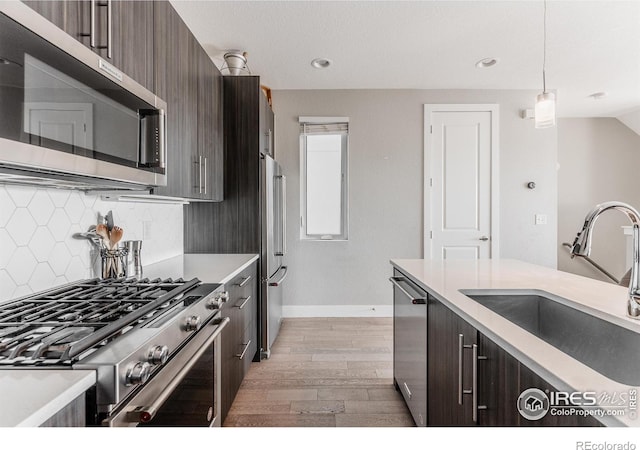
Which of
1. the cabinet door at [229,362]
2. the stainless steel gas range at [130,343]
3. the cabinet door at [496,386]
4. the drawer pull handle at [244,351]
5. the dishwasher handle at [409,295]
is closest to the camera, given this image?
the stainless steel gas range at [130,343]

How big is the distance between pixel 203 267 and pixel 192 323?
0.95 m

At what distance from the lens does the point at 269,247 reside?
289 cm

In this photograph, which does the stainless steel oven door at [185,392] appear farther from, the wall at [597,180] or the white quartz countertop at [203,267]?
the wall at [597,180]

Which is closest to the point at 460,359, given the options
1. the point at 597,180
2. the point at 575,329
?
the point at 575,329

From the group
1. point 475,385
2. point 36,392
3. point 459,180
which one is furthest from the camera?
point 459,180

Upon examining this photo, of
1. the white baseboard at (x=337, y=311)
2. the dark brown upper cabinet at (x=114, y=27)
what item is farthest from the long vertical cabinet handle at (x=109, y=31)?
the white baseboard at (x=337, y=311)

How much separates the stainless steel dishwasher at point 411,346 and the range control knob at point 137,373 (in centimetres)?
118

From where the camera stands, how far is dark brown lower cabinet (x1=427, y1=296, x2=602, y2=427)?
0.88 metres

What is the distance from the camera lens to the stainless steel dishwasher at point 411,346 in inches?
66.0

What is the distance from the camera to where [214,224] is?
2.84m

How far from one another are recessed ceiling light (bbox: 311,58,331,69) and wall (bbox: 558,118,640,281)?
3.67 m

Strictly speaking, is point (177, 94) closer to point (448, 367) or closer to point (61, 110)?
point (61, 110)

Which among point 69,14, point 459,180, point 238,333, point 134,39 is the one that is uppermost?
point 134,39

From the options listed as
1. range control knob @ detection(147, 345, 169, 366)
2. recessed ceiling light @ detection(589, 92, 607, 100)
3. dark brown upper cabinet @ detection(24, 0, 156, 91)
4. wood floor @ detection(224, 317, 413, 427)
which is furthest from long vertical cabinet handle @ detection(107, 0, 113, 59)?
recessed ceiling light @ detection(589, 92, 607, 100)
